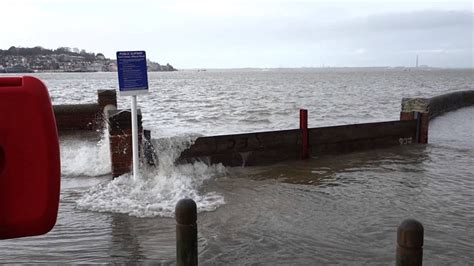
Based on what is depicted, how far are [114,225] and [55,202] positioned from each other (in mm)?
4174

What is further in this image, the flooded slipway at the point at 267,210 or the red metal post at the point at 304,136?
the red metal post at the point at 304,136

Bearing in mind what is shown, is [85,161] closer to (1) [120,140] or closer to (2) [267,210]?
(1) [120,140]

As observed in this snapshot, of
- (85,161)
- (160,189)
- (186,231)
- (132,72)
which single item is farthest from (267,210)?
(85,161)

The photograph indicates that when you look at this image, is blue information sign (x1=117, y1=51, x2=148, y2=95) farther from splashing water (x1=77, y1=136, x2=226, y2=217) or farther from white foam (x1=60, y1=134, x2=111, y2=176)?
white foam (x1=60, y1=134, x2=111, y2=176)

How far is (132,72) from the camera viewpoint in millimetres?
7562

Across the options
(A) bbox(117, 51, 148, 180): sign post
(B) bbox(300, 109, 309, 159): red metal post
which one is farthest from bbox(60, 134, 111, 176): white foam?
(B) bbox(300, 109, 309, 159): red metal post

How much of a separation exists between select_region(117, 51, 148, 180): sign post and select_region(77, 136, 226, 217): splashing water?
20.5 inches

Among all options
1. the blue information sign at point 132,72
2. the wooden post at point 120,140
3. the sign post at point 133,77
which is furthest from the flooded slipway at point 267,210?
the blue information sign at point 132,72

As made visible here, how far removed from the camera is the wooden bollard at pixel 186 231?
362 cm

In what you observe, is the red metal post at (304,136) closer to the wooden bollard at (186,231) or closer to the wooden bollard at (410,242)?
the wooden bollard at (186,231)

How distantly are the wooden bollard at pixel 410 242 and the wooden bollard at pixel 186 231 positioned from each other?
60.4 inches

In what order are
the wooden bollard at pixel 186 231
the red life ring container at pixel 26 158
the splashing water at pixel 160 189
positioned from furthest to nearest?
the splashing water at pixel 160 189, the wooden bollard at pixel 186 231, the red life ring container at pixel 26 158

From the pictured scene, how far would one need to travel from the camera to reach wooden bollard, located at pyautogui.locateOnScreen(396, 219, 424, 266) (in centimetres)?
310

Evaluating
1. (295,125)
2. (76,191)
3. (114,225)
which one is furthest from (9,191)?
(295,125)
